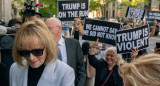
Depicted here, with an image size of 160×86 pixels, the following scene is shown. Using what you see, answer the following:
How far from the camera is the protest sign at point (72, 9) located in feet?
19.5

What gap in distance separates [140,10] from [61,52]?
4.55 metres

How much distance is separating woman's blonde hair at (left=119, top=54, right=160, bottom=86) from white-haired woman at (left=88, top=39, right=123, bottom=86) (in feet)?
8.79

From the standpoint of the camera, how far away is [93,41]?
537cm

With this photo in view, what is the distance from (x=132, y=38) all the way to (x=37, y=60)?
311 cm

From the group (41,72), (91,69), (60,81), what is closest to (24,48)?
(41,72)

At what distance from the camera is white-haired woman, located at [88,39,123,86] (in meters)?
4.04

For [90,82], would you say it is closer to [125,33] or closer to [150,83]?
[125,33]

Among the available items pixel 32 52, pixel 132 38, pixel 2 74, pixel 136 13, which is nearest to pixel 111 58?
pixel 132 38

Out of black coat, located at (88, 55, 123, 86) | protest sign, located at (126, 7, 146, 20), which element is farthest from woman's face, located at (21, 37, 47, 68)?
protest sign, located at (126, 7, 146, 20)

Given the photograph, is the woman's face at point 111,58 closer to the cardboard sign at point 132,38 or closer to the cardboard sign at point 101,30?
the cardboard sign at point 132,38

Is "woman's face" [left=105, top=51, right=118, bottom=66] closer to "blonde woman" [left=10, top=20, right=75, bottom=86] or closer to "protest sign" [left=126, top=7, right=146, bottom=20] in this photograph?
"blonde woman" [left=10, top=20, right=75, bottom=86]

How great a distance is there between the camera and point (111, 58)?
4293mm

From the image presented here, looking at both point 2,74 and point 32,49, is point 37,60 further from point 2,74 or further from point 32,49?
point 2,74

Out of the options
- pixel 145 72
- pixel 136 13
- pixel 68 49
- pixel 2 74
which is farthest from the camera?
pixel 136 13
